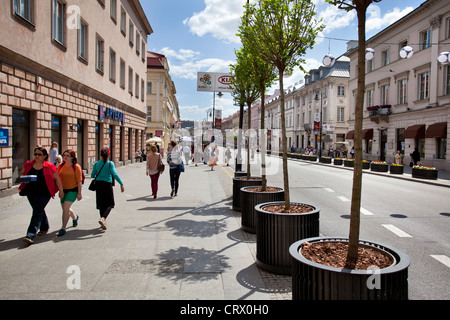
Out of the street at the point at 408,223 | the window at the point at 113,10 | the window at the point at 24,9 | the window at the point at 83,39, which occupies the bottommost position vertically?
the street at the point at 408,223

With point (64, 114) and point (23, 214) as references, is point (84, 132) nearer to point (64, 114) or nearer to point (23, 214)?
point (64, 114)

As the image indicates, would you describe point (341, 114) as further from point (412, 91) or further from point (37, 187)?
point (37, 187)

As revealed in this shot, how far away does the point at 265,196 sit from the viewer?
252 inches

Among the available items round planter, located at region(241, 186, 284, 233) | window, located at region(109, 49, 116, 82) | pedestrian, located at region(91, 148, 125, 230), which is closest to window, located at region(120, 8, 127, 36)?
window, located at region(109, 49, 116, 82)

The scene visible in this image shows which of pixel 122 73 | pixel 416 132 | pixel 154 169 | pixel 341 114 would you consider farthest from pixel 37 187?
pixel 341 114

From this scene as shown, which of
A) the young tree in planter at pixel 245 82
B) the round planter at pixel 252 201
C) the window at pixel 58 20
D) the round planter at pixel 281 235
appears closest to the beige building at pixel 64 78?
the window at pixel 58 20

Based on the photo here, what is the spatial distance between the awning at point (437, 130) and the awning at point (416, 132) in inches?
48.9

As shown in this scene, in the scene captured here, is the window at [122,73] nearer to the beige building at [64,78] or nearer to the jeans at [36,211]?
the beige building at [64,78]

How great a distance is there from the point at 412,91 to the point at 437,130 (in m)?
5.96

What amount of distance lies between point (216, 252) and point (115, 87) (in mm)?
18595

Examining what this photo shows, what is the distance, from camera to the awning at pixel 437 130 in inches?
981
